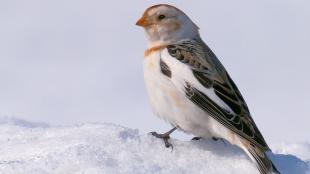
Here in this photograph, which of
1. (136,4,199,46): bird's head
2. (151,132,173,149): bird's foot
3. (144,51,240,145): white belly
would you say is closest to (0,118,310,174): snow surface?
(151,132,173,149): bird's foot

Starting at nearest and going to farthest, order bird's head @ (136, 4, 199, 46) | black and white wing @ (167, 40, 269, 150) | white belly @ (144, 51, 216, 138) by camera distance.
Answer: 1. black and white wing @ (167, 40, 269, 150)
2. white belly @ (144, 51, 216, 138)
3. bird's head @ (136, 4, 199, 46)

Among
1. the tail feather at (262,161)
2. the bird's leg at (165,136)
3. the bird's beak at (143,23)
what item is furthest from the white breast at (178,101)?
the bird's beak at (143,23)

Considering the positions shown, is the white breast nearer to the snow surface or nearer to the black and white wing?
the black and white wing

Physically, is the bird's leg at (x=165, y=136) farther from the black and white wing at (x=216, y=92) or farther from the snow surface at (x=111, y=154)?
the black and white wing at (x=216, y=92)

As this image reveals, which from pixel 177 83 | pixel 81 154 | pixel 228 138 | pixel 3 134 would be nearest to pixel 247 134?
pixel 228 138

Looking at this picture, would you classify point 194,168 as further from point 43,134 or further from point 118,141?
point 43,134
